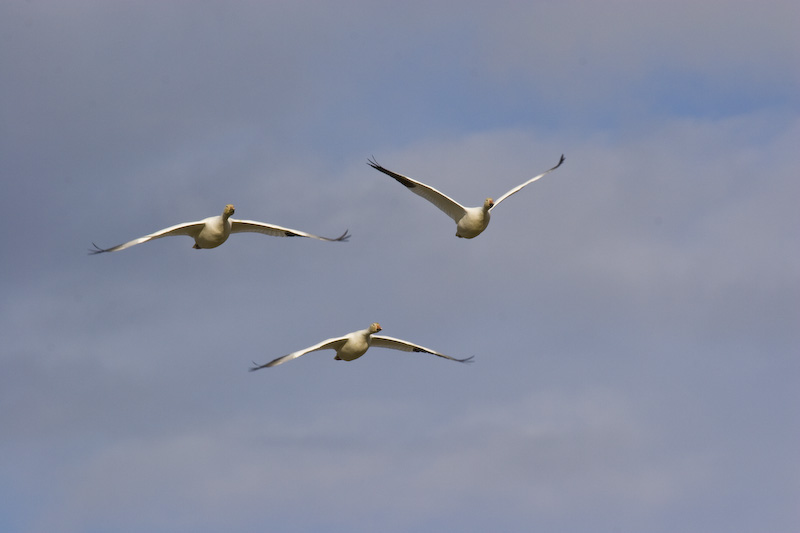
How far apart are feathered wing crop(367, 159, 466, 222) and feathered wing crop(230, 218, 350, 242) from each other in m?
3.93

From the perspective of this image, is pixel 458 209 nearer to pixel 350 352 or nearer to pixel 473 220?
pixel 473 220

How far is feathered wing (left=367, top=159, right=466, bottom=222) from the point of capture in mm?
52656

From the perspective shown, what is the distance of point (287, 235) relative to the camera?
57.4m

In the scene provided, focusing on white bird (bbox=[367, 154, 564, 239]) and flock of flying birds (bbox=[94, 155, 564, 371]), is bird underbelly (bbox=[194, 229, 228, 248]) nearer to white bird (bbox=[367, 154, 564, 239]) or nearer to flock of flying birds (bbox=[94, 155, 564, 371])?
flock of flying birds (bbox=[94, 155, 564, 371])

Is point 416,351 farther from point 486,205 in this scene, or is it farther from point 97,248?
point 97,248

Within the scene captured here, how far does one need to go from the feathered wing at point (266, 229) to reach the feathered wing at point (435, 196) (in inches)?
155

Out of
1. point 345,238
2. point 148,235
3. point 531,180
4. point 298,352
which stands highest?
point 531,180

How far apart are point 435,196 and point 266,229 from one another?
8.31 metres

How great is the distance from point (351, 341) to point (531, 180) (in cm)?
1218

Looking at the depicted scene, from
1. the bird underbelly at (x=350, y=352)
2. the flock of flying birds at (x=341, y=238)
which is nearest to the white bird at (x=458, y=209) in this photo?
the flock of flying birds at (x=341, y=238)

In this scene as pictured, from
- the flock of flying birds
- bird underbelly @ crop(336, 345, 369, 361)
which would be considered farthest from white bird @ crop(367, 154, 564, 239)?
bird underbelly @ crop(336, 345, 369, 361)

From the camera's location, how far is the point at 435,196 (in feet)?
175

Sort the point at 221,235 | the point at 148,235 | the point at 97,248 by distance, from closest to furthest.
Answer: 1. the point at 97,248
2. the point at 148,235
3. the point at 221,235

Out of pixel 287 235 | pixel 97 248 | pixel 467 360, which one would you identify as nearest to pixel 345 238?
pixel 287 235
